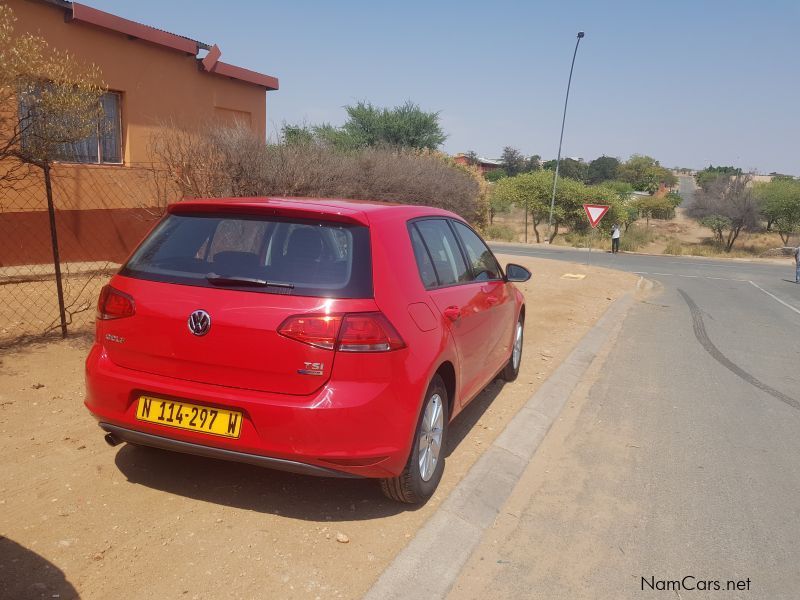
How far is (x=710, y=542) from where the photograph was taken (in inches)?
144

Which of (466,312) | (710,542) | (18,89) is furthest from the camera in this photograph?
(18,89)

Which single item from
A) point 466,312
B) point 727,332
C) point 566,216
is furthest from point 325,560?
point 566,216

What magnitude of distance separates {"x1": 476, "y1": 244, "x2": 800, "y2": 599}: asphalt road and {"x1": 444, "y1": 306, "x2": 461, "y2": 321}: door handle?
1197mm

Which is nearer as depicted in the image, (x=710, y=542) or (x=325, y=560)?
(x=325, y=560)

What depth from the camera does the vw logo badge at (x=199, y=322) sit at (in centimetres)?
328

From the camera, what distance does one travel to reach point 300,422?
318 centimetres

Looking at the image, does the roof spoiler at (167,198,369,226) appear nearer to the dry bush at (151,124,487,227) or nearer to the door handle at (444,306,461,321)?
the door handle at (444,306,461,321)

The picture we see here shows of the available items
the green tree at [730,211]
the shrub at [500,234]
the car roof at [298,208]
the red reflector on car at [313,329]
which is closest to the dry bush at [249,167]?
the car roof at [298,208]

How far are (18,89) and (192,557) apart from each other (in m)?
4.15

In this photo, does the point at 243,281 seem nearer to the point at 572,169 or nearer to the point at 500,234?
the point at 500,234

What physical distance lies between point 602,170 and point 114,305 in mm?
110375

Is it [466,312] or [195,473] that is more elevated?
[466,312]

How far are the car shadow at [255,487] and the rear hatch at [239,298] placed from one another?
30.8 inches

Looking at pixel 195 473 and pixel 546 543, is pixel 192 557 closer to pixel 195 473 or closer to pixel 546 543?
pixel 195 473
